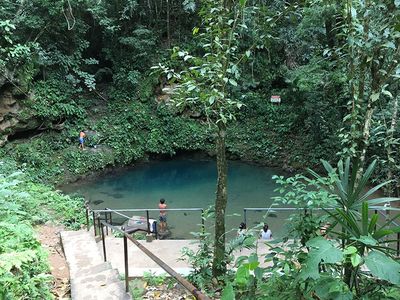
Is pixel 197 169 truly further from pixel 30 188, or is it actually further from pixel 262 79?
pixel 30 188

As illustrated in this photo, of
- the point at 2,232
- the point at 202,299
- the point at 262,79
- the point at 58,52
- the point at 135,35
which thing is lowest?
the point at 2,232

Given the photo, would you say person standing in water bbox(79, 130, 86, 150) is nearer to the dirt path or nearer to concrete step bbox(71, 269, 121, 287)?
the dirt path

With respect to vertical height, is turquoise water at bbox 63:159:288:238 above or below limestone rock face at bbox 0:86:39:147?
below

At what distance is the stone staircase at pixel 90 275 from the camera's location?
11.4 feet

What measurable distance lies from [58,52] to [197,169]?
7.35m

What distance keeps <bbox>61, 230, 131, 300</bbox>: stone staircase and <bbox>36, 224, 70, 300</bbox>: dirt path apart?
9cm

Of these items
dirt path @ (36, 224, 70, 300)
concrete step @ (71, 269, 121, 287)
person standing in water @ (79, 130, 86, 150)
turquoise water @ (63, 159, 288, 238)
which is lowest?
turquoise water @ (63, 159, 288, 238)

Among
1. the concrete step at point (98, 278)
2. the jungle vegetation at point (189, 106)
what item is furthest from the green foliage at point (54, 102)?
the concrete step at point (98, 278)

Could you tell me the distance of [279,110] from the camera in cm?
1711

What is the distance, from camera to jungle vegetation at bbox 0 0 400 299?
3.30 meters

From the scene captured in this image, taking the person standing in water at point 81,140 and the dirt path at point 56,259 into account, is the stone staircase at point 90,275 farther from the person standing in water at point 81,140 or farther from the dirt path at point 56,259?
the person standing in water at point 81,140

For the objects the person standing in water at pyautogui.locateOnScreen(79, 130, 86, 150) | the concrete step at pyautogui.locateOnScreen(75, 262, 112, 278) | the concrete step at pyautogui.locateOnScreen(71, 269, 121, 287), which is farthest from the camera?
the person standing in water at pyautogui.locateOnScreen(79, 130, 86, 150)

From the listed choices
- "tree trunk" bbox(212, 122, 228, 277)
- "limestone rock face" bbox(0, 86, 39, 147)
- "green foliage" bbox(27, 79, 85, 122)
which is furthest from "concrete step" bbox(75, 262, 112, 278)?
"green foliage" bbox(27, 79, 85, 122)

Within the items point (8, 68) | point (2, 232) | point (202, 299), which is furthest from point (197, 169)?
point (202, 299)
